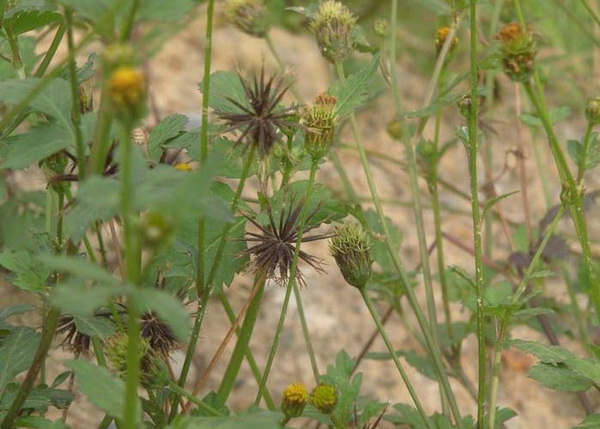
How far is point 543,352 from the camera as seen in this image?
4.11 ft

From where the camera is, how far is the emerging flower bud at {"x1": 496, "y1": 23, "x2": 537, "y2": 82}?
1.09 meters

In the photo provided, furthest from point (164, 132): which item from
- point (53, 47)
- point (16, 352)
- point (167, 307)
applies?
point (167, 307)

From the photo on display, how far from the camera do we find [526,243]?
1.86m

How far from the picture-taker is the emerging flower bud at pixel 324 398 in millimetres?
1195

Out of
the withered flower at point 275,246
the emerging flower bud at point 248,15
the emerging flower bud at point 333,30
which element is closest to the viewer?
the withered flower at point 275,246

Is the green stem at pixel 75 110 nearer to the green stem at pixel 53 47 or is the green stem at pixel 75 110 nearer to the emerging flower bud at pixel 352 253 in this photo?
the green stem at pixel 53 47

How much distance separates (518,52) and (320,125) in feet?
0.88

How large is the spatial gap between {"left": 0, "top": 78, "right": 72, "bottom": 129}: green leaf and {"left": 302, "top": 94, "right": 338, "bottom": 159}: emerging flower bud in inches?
12.4

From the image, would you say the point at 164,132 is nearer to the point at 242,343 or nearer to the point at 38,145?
the point at 38,145

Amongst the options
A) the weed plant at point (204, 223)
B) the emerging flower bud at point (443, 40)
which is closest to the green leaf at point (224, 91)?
the weed plant at point (204, 223)

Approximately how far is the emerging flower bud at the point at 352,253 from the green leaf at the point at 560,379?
0.87ft

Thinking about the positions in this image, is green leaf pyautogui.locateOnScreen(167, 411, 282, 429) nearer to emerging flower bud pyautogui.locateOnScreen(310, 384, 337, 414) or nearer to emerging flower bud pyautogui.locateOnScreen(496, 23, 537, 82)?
emerging flower bud pyautogui.locateOnScreen(310, 384, 337, 414)

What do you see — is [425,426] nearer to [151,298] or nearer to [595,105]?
[595,105]

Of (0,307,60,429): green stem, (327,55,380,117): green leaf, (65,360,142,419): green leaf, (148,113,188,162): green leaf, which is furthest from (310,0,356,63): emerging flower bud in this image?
(65,360,142,419): green leaf
